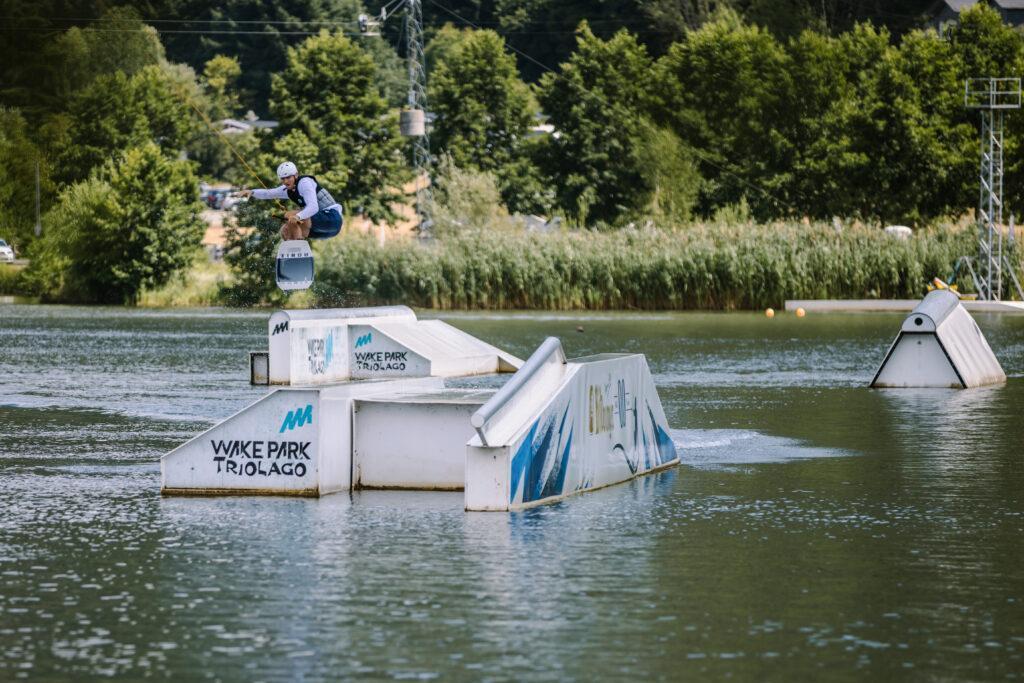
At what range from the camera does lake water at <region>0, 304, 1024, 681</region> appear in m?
8.66

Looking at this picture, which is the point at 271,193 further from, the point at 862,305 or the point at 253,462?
the point at 862,305

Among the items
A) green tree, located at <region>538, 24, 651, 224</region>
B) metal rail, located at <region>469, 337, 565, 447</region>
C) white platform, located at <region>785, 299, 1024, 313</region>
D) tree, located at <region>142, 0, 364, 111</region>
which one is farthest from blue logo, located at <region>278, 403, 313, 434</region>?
tree, located at <region>142, 0, 364, 111</region>

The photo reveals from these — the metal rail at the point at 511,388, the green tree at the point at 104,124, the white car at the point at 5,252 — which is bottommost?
the metal rail at the point at 511,388

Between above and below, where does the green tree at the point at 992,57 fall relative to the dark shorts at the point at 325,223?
above

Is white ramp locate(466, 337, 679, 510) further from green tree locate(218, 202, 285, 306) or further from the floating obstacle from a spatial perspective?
green tree locate(218, 202, 285, 306)

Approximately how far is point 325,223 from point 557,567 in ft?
25.5

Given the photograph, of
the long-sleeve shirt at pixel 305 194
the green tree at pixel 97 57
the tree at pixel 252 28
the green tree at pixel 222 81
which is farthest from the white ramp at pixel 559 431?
the green tree at pixel 222 81

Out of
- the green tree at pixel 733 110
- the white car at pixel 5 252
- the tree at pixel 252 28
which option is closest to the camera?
the green tree at pixel 733 110

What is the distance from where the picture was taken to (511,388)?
44.1 feet

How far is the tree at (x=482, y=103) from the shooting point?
88250mm

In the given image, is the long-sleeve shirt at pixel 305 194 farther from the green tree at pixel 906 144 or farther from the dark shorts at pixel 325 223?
the green tree at pixel 906 144

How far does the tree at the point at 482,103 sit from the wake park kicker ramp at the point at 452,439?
72574 millimetres

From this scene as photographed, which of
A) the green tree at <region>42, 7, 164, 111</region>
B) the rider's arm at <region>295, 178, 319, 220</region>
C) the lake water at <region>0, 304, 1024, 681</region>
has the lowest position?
the lake water at <region>0, 304, 1024, 681</region>

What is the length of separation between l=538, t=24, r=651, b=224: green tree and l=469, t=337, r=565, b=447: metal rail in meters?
69.3
